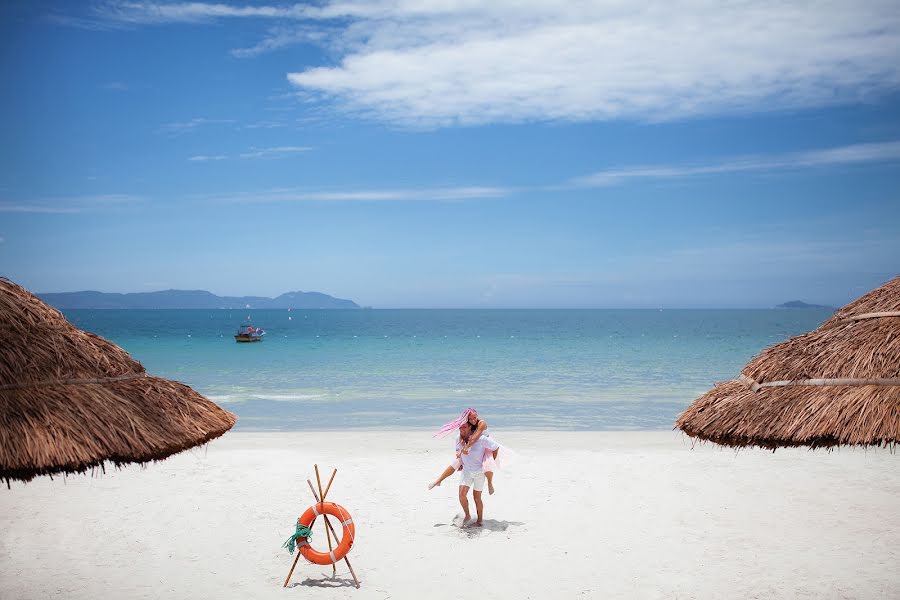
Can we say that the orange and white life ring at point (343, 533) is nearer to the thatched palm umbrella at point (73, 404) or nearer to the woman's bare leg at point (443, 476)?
the woman's bare leg at point (443, 476)

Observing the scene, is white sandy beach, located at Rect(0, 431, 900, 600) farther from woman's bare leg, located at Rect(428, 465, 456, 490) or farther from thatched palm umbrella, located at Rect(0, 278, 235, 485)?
thatched palm umbrella, located at Rect(0, 278, 235, 485)

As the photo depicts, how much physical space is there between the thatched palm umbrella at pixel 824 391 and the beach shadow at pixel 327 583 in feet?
11.4

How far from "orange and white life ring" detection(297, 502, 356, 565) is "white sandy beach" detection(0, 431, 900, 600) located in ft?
0.96

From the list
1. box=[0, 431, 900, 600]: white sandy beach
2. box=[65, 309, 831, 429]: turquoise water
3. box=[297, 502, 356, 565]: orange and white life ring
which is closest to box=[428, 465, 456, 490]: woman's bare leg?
box=[0, 431, 900, 600]: white sandy beach

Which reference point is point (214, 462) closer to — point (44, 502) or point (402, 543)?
point (44, 502)

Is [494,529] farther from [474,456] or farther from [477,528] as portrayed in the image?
[474,456]

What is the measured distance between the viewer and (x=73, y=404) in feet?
17.7

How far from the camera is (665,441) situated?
1475 centimetres

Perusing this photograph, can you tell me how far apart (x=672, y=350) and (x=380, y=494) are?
42.0 meters

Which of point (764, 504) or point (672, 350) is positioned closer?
point (764, 504)

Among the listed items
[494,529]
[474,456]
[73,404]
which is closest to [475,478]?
[474,456]

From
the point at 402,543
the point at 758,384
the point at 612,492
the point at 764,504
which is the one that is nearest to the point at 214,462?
the point at 402,543

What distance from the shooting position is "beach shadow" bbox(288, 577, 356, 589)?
7188 millimetres

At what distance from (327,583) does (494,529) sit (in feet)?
7.23
